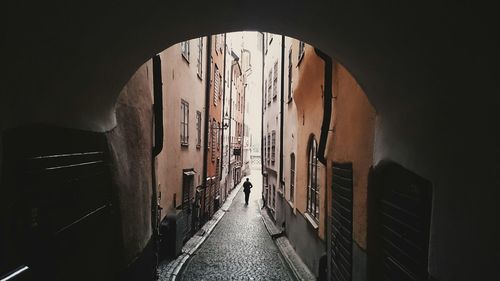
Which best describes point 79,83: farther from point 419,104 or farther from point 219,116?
point 219,116

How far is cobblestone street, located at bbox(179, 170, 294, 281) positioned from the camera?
952cm

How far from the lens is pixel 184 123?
12398 mm

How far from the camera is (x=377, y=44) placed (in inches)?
150

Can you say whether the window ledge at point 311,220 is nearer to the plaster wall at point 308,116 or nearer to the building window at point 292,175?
the plaster wall at point 308,116

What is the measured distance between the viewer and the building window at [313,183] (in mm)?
9016

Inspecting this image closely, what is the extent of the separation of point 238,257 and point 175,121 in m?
4.36

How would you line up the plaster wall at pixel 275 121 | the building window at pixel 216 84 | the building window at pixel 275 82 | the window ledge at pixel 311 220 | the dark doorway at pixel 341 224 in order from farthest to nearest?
1. the building window at pixel 216 84
2. the building window at pixel 275 82
3. the plaster wall at pixel 275 121
4. the window ledge at pixel 311 220
5. the dark doorway at pixel 341 224

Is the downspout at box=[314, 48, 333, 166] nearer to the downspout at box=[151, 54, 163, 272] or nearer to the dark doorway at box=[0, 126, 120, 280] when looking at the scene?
the downspout at box=[151, 54, 163, 272]

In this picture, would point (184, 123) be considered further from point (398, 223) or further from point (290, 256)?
point (398, 223)

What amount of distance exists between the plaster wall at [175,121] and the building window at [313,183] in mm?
3663

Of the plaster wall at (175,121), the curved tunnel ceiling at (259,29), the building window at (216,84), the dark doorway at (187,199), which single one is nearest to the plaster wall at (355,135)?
Answer: the curved tunnel ceiling at (259,29)

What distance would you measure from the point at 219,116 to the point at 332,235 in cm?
1653

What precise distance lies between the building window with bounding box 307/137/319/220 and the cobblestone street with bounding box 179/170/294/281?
1.77 metres

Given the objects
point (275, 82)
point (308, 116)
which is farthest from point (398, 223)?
point (275, 82)
